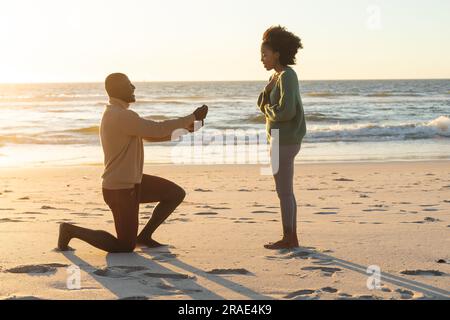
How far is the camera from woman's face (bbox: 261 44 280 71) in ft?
17.9

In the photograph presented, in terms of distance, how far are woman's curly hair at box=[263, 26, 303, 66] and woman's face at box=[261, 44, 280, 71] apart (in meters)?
0.02

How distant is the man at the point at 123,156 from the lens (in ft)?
17.4

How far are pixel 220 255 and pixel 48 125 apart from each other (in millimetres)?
22463

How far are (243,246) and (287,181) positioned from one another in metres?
0.73

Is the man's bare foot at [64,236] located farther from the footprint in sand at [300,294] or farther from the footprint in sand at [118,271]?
the footprint in sand at [300,294]

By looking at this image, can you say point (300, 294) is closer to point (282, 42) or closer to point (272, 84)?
point (272, 84)

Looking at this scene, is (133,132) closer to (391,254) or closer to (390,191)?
(391,254)

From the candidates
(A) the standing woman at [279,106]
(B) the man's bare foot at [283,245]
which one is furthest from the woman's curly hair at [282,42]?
(B) the man's bare foot at [283,245]

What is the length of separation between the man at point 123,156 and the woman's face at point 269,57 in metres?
0.61

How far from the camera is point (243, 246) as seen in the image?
584 centimetres

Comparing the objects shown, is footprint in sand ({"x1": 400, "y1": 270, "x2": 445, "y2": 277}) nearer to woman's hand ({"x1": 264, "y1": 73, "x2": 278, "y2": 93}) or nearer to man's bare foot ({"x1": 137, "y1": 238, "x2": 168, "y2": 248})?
woman's hand ({"x1": 264, "y1": 73, "x2": 278, "y2": 93})

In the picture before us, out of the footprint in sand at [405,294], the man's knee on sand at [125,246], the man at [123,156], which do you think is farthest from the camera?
the man's knee on sand at [125,246]

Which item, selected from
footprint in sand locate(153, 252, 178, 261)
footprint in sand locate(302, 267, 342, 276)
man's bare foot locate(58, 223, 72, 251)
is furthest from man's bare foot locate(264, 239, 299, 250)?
man's bare foot locate(58, 223, 72, 251)
